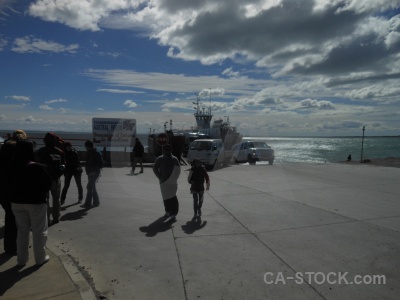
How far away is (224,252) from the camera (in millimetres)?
5262

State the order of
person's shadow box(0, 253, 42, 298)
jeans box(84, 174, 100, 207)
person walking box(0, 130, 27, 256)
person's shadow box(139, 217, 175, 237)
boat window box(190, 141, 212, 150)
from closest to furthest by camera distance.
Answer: person's shadow box(0, 253, 42, 298) → person walking box(0, 130, 27, 256) → person's shadow box(139, 217, 175, 237) → jeans box(84, 174, 100, 207) → boat window box(190, 141, 212, 150)

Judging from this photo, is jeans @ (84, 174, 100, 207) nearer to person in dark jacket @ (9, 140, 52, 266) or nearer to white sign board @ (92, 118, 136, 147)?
person in dark jacket @ (9, 140, 52, 266)

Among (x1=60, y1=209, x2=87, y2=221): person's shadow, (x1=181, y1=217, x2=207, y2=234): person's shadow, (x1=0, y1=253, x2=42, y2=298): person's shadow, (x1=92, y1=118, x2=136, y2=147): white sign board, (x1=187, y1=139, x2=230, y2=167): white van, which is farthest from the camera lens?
(x1=92, y1=118, x2=136, y2=147): white sign board

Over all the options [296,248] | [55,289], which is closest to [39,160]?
[55,289]

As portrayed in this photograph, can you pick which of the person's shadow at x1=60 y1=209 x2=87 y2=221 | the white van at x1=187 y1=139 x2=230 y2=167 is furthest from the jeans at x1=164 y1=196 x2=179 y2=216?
the white van at x1=187 y1=139 x2=230 y2=167

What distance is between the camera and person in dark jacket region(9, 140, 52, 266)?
444 centimetres

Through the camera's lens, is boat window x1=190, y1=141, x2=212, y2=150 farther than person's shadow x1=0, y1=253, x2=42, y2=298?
Yes

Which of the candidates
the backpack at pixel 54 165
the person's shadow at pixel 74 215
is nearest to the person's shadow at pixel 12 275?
the backpack at pixel 54 165

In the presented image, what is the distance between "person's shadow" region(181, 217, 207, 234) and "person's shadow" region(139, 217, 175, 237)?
34cm

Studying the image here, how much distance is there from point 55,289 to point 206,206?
204 inches

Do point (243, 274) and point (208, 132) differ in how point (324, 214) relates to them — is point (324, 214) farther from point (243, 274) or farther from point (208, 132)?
point (208, 132)

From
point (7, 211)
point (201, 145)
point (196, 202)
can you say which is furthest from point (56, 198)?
point (201, 145)

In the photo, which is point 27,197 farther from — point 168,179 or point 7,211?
point 168,179

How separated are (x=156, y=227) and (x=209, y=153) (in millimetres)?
13266
